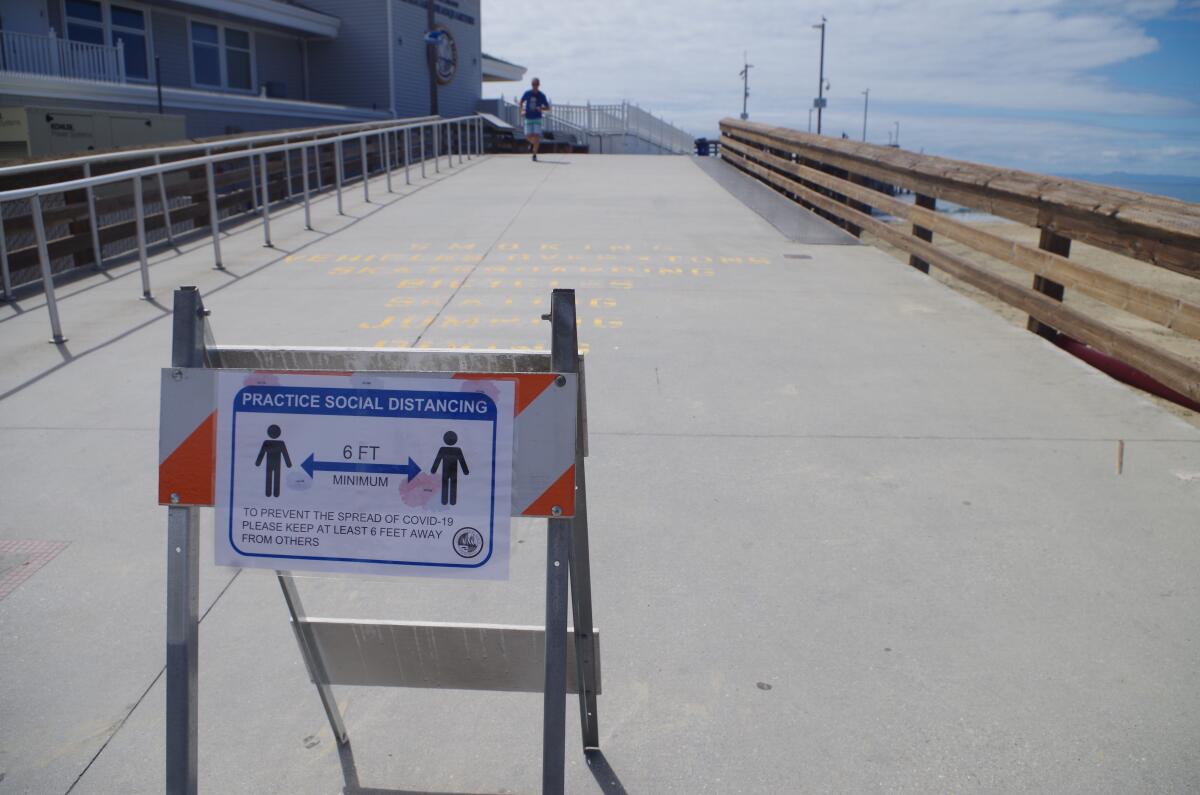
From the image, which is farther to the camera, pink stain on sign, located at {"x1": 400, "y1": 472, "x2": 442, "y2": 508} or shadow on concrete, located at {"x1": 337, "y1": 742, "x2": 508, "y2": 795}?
shadow on concrete, located at {"x1": 337, "y1": 742, "x2": 508, "y2": 795}

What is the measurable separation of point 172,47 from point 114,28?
2.11 m

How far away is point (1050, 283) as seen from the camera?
7355 mm

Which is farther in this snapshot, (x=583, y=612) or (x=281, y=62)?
(x=281, y=62)

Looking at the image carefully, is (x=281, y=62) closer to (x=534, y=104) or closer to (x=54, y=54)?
(x=54, y=54)

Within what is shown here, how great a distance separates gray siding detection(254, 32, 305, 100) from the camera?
1228 inches

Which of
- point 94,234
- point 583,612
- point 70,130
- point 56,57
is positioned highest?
point 56,57

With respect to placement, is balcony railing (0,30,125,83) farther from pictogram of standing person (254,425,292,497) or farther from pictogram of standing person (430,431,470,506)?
pictogram of standing person (430,431,470,506)

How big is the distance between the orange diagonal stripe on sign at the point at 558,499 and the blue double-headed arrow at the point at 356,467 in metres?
0.28

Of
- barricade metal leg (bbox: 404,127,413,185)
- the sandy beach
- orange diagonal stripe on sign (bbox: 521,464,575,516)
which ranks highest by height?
barricade metal leg (bbox: 404,127,413,185)

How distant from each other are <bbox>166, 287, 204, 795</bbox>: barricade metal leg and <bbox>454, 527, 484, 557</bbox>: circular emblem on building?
643 mm

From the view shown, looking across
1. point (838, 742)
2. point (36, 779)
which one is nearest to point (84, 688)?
point (36, 779)

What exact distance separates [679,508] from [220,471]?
2.51 m

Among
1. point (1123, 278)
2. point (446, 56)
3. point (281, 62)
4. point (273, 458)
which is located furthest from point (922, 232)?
point (446, 56)

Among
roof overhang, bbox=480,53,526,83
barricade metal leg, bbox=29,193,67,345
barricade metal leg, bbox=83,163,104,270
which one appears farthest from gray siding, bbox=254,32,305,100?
barricade metal leg, bbox=29,193,67,345
